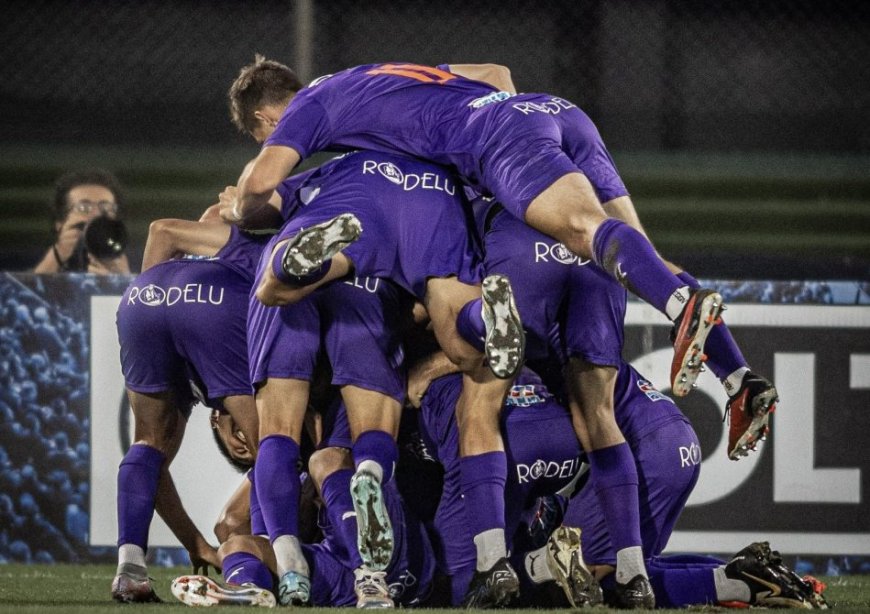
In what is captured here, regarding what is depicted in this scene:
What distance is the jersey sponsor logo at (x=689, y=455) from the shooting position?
4.12m

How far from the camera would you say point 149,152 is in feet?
30.2

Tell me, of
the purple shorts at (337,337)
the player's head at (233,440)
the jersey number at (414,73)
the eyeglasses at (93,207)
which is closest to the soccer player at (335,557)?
the purple shorts at (337,337)

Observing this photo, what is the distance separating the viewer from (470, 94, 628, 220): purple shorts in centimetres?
390

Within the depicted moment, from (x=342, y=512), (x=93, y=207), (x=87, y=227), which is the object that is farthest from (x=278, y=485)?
(x=93, y=207)

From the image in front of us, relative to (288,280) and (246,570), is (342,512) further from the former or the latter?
(288,280)

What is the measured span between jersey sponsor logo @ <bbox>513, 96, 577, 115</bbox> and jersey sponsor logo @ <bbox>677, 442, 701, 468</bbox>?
3.57 ft

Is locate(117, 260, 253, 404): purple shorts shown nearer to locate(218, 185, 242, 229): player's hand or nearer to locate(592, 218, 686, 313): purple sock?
locate(218, 185, 242, 229): player's hand

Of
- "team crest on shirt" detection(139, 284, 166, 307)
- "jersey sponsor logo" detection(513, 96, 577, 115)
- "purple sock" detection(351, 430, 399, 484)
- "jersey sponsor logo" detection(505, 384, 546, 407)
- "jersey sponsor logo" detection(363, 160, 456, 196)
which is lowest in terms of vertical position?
"purple sock" detection(351, 430, 399, 484)

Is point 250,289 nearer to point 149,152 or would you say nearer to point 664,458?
point 664,458

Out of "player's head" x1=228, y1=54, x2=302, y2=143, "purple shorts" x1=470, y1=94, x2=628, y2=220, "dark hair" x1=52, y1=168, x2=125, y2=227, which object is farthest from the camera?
"dark hair" x1=52, y1=168, x2=125, y2=227

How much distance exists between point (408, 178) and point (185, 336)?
2.87 feet

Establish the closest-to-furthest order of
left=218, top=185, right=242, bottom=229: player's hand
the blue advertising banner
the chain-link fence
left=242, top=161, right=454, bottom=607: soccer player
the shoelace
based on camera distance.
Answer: the shoelace < left=242, top=161, right=454, bottom=607: soccer player < left=218, top=185, right=242, bottom=229: player's hand < the blue advertising banner < the chain-link fence

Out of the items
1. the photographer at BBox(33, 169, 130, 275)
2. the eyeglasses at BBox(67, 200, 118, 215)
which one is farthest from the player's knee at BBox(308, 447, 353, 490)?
the eyeglasses at BBox(67, 200, 118, 215)

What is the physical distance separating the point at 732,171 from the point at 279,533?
19.3 feet
